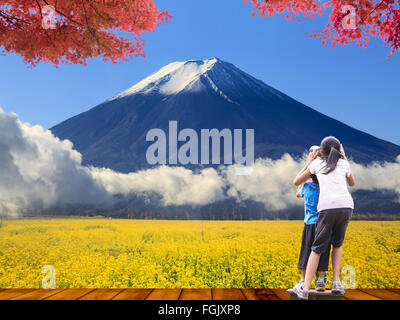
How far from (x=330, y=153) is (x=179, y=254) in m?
3.60

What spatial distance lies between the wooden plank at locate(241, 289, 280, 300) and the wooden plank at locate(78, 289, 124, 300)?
4.98 ft

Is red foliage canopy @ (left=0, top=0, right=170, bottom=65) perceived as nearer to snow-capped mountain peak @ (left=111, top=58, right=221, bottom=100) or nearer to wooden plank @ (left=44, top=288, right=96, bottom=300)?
wooden plank @ (left=44, top=288, right=96, bottom=300)

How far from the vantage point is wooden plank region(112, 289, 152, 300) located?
3.44 metres

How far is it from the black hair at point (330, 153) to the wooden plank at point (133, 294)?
2.41 m

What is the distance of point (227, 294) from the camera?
3.55 m

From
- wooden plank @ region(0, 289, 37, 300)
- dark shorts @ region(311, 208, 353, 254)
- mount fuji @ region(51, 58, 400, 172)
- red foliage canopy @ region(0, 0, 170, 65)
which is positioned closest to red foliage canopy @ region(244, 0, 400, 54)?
red foliage canopy @ region(0, 0, 170, 65)

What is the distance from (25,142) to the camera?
6906 mm

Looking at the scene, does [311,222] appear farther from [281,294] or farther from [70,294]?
[70,294]

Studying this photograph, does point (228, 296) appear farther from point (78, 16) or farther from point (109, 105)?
point (109, 105)

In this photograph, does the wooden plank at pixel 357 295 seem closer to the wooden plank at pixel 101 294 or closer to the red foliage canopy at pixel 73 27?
the wooden plank at pixel 101 294
